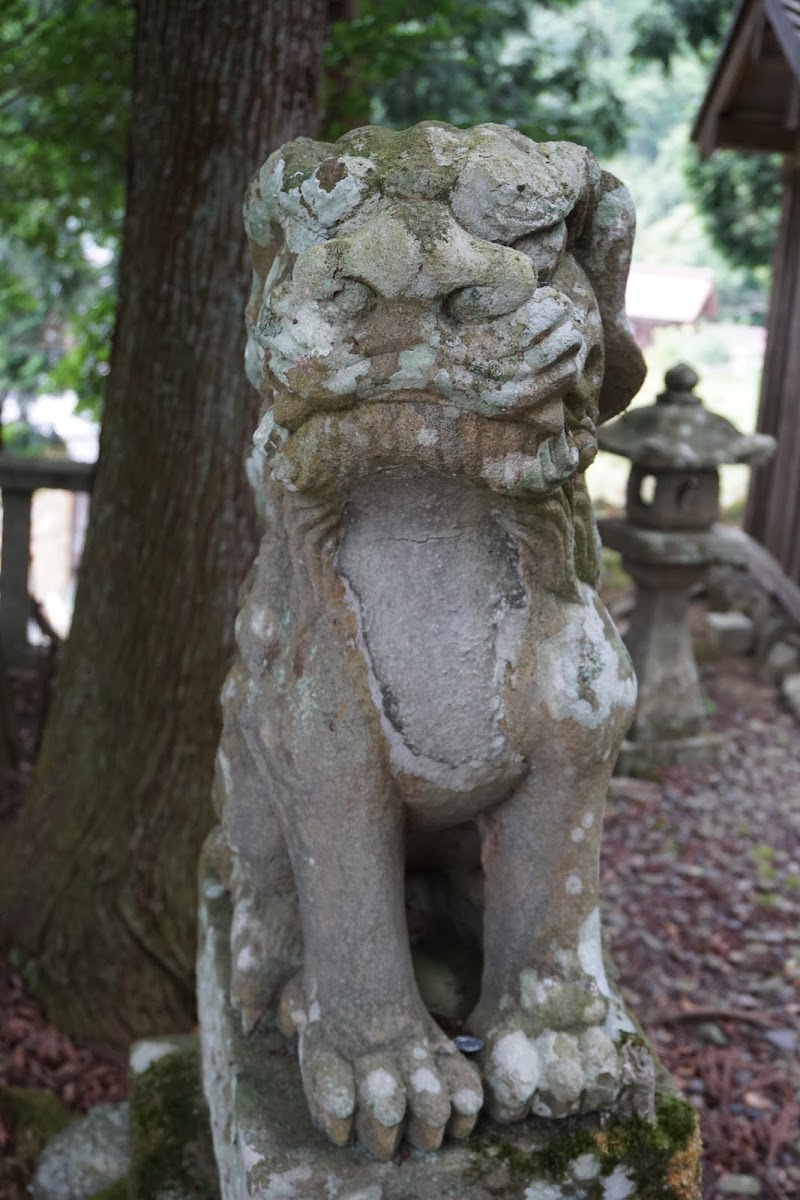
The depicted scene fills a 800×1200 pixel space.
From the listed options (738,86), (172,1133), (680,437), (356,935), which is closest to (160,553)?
(172,1133)

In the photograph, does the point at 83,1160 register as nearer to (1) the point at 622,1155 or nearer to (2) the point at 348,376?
(1) the point at 622,1155

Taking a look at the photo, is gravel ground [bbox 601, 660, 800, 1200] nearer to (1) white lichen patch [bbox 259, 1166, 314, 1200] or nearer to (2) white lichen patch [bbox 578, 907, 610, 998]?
(2) white lichen patch [bbox 578, 907, 610, 998]

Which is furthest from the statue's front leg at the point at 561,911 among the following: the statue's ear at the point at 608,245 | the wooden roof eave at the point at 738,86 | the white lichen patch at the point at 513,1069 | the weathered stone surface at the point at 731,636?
the weathered stone surface at the point at 731,636

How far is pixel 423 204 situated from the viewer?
1.31 metres

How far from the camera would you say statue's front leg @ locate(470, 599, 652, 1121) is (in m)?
1.53

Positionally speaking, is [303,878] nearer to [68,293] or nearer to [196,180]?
[196,180]

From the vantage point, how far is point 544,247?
4.47 ft

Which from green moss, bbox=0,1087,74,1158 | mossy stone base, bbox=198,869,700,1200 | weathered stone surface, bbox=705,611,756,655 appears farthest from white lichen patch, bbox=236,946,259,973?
weathered stone surface, bbox=705,611,756,655

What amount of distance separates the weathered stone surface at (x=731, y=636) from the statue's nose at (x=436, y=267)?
19.3 ft

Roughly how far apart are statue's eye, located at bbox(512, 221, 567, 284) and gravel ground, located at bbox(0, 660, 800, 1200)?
216 centimetres

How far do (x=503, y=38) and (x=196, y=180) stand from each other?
16.9 ft

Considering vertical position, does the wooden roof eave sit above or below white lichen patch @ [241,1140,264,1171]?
above

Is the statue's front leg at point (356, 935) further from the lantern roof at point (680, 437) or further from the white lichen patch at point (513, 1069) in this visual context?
the lantern roof at point (680, 437)

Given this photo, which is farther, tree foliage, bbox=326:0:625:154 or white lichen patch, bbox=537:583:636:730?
tree foliage, bbox=326:0:625:154
